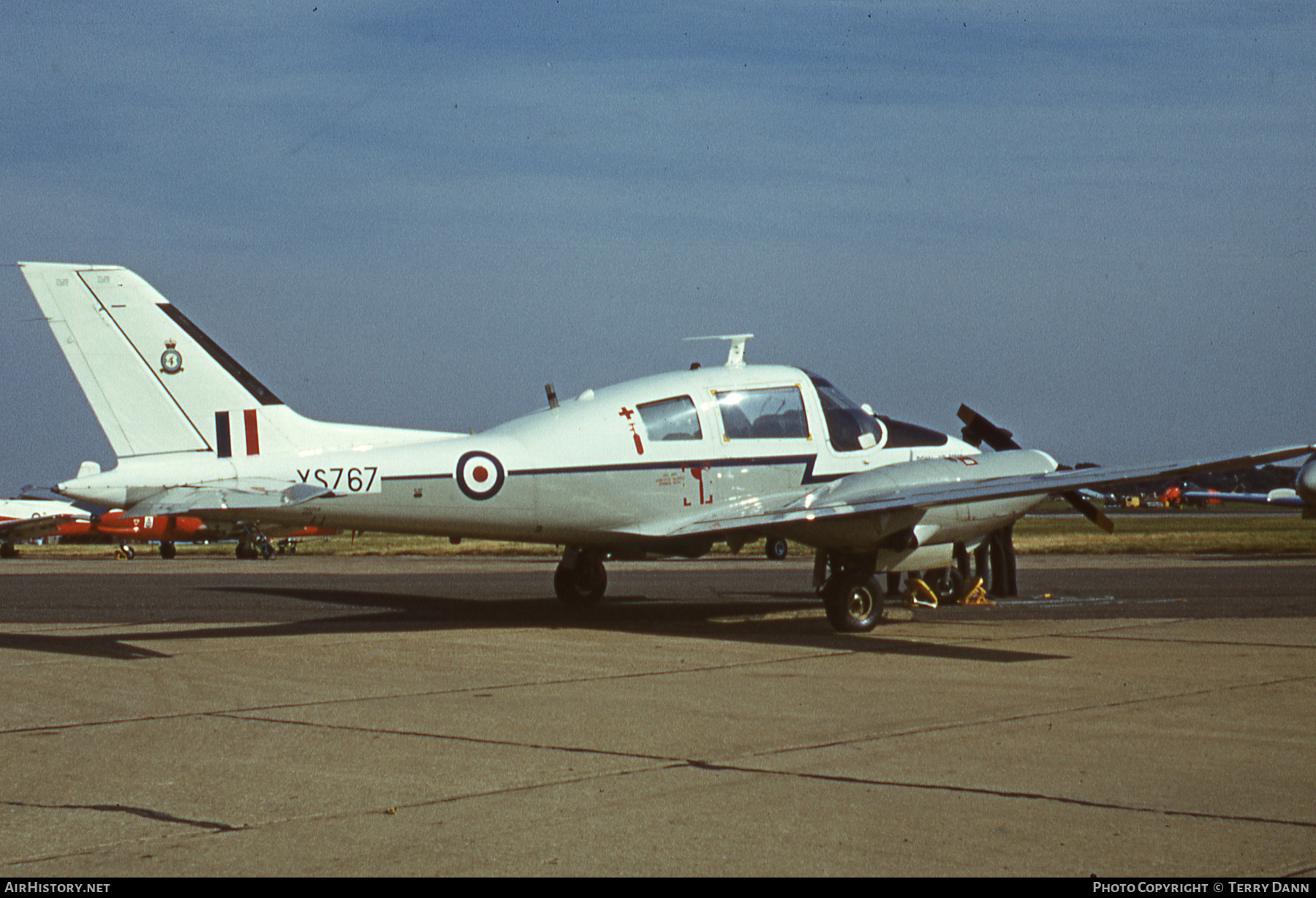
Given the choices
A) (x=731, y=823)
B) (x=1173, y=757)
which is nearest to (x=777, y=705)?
(x=1173, y=757)

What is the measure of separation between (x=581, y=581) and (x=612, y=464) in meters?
3.15

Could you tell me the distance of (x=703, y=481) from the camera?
49.5 feet

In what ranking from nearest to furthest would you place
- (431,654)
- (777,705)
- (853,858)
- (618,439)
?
(853,858) < (777,705) < (431,654) < (618,439)

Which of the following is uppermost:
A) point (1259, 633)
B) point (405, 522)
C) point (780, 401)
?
point (780, 401)

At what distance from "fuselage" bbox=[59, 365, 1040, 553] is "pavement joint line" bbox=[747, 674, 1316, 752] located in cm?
485

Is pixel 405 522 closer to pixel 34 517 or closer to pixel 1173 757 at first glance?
pixel 1173 757

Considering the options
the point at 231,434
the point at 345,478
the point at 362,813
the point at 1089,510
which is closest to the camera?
the point at 362,813

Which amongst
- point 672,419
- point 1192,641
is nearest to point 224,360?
point 672,419

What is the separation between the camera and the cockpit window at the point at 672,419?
15.0m

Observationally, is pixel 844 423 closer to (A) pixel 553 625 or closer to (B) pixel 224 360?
(A) pixel 553 625

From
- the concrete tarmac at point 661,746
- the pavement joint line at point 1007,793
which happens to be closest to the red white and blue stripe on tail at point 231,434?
the concrete tarmac at point 661,746

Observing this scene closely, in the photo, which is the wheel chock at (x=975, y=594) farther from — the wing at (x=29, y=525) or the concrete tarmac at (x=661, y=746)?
the wing at (x=29, y=525)

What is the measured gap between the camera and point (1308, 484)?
32312 mm

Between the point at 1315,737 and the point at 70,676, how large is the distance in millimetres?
9460
